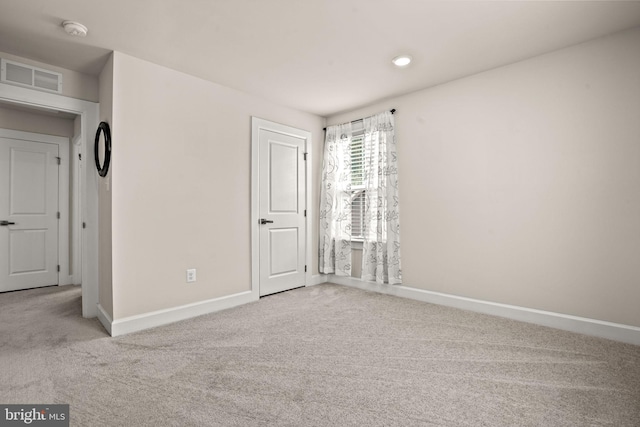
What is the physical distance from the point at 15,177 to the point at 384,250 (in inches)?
199

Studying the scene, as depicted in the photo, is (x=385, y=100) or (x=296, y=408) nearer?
(x=296, y=408)

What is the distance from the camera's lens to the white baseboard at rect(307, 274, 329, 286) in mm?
4386

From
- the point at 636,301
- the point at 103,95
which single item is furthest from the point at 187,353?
the point at 636,301

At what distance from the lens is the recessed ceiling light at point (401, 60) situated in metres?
2.75

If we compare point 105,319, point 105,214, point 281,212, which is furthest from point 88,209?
point 281,212

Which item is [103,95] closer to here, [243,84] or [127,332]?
[243,84]

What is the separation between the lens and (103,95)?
292 centimetres

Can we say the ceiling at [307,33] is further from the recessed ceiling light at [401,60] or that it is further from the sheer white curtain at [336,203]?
the sheer white curtain at [336,203]

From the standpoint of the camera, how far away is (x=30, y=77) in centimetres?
270

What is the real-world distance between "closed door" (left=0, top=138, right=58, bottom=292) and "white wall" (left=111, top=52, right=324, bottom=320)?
273 cm

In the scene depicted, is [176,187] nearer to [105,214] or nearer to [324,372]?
[105,214]

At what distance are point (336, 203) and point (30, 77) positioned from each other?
339 cm

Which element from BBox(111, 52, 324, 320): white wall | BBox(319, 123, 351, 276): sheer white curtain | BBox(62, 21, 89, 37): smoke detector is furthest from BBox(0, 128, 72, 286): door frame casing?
BBox(319, 123, 351, 276): sheer white curtain

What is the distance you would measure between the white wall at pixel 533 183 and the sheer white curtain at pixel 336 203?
838 millimetres
